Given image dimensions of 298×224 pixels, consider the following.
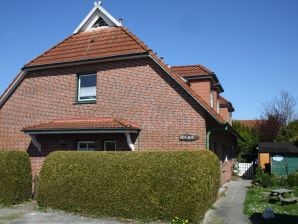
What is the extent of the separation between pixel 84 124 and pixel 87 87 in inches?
98.2

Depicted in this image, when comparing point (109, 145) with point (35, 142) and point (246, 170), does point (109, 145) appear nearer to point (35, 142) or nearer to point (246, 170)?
point (35, 142)

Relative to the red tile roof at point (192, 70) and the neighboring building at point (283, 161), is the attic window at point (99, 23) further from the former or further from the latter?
the neighboring building at point (283, 161)

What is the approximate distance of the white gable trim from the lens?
19500mm

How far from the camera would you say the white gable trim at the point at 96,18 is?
64.0ft

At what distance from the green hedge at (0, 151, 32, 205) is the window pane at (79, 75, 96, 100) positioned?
4.42 metres

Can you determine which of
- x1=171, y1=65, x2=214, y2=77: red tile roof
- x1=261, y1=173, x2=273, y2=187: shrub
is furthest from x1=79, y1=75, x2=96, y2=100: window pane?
x1=261, y1=173, x2=273, y2=187: shrub

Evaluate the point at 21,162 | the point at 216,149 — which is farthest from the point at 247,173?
the point at 21,162

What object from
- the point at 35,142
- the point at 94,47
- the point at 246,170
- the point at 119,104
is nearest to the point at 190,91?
the point at 119,104

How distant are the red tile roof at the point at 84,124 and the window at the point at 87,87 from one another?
122 cm

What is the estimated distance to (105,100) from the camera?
17.9 meters

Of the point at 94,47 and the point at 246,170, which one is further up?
the point at 94,47

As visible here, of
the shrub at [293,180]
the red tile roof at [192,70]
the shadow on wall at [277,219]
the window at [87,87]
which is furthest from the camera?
the shrub at [293,180]

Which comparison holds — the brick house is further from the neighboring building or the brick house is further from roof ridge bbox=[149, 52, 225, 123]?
the neighboring building

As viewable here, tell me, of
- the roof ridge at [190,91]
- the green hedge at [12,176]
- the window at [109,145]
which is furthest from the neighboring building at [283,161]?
the green hedge at [12,176]
